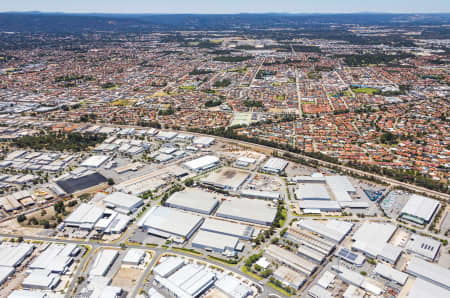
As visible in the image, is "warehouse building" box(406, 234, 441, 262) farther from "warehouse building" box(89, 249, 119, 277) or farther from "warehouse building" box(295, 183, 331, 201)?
"warehouse building" box(89, 249, 119, 277)

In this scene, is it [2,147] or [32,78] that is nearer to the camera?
[2,147]

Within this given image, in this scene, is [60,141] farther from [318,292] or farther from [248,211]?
[318,292]

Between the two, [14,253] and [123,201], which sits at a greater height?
[123,201]

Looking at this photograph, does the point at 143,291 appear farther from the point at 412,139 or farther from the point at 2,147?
the point at 412,139

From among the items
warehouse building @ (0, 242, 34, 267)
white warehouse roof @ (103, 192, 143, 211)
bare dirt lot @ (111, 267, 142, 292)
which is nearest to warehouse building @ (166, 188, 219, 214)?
white warehouse roof @ (103, 192, 143, 211)

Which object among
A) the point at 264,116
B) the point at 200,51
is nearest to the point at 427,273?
the point at 264,116

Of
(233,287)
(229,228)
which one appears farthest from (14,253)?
(233,287)
